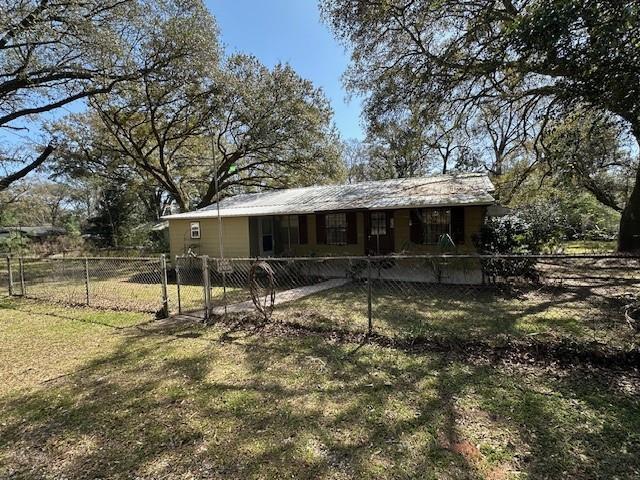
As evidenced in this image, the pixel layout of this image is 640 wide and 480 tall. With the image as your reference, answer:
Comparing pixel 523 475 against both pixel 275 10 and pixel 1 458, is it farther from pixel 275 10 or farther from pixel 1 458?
pixel 275 10

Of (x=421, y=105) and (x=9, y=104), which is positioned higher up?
(x=9, y=104)

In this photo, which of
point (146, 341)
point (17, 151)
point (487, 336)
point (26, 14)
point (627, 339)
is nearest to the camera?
point (627, 339)

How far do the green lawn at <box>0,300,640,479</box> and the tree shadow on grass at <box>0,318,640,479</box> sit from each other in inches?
0.5

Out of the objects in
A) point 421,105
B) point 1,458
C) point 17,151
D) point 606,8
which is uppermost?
point 17,151

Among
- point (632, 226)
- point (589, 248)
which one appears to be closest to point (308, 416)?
point (632, 226)

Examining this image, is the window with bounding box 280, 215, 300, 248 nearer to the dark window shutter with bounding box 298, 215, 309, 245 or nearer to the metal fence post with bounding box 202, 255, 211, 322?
the dark window shutter with bounding box 298, 215, 309, 245

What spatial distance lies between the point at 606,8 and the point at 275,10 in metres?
12.8

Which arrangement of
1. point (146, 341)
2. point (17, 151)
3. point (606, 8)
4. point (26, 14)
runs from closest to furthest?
point (606, 8), point (146, 341), point (26, 14), point (17, 151)

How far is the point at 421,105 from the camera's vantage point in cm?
1102

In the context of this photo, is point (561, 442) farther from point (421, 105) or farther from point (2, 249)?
point (2, 249)

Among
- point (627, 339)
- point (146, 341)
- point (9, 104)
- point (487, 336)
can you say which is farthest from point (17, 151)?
point (627, 339)

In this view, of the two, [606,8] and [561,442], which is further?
[606,8]

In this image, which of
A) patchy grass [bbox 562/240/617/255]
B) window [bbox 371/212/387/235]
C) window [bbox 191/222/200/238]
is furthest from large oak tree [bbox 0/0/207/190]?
patchy grass [bbox 562/240/617/255]

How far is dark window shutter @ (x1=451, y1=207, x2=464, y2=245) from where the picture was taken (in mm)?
10625
